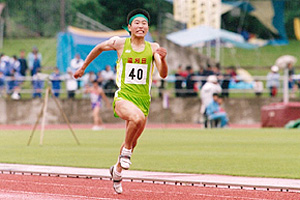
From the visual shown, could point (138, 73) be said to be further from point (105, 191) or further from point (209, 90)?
point (209, 90)

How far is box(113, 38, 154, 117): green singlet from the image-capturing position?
10.3 meters

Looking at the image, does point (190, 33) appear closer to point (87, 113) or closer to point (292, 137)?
point (87, 113)

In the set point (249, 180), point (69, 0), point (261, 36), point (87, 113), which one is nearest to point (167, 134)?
point (87, 113)

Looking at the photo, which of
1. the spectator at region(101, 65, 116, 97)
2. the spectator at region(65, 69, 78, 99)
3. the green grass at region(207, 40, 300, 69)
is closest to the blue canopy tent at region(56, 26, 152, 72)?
the spectator at region(101, 65, 116, 97)

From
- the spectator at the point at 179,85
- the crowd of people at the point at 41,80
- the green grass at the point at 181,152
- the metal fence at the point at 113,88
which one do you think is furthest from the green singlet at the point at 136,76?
the spectator at the point at 179,85

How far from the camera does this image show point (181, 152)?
18047 millimetres

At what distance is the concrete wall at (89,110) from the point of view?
34.1 meters

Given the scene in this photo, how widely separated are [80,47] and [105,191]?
2419 centimetres

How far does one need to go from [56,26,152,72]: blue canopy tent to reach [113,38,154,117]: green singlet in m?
23.1

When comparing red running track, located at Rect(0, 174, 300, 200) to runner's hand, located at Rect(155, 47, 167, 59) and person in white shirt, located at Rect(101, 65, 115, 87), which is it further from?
person in white shirt, located at Rect(101, 65, 115, 87)

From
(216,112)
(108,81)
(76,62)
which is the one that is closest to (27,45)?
(108,81)

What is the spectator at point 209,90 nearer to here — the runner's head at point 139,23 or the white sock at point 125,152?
the runner's head at point 139,23

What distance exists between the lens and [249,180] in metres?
11.6

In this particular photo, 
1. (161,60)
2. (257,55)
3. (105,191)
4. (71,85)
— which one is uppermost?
(257,55)
